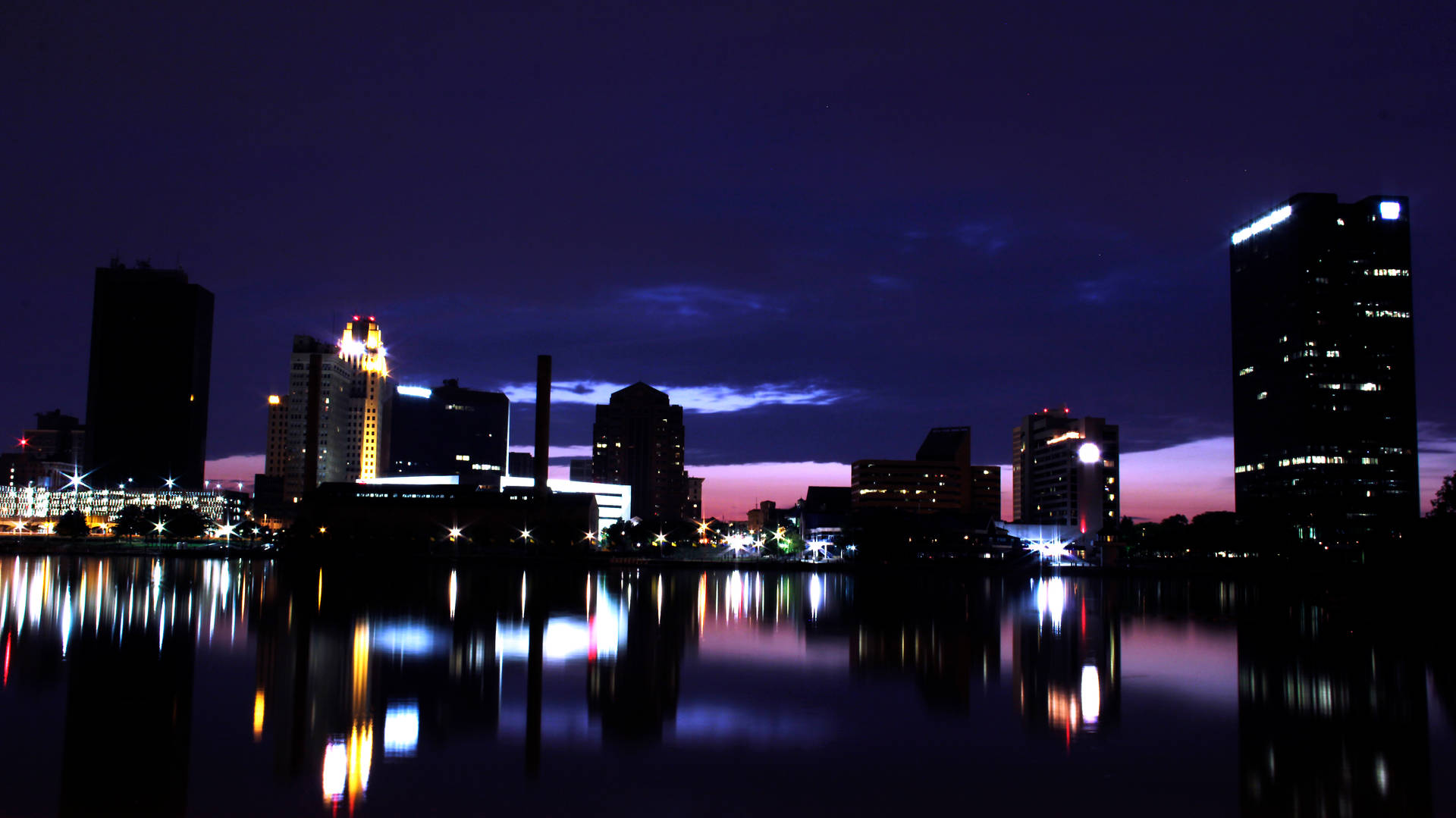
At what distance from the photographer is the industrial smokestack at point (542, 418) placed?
16438 cm

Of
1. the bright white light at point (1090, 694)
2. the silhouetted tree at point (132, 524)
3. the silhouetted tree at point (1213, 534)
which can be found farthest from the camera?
the silhouetted tree at point (132, 524)

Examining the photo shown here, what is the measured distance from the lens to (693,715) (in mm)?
23281

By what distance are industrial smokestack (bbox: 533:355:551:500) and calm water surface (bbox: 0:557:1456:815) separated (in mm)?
116560

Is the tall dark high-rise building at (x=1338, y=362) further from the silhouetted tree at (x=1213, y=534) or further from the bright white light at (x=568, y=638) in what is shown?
A: the bright white light at (x=568, y=638)

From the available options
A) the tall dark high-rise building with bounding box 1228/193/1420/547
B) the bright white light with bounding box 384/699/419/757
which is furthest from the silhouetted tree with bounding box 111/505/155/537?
the tall dark high-rise building with bounding box 1228/193/1420/547

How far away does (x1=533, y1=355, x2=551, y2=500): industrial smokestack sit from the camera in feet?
539

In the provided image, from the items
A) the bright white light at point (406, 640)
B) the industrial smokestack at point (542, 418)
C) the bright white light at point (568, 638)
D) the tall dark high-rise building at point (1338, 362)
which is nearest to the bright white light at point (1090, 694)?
the bright white light at point (568, 638)

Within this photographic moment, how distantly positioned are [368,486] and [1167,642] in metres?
146

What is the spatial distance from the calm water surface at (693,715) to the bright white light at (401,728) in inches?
3.8

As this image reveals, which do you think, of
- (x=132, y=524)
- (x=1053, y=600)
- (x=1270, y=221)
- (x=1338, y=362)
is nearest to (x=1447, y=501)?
(x=1053, y=600)

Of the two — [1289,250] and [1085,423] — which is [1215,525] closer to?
[1085,423]

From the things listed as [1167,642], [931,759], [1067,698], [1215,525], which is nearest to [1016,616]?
[1167,642]

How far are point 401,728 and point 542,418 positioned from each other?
483 feet

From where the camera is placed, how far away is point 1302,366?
183 metres
